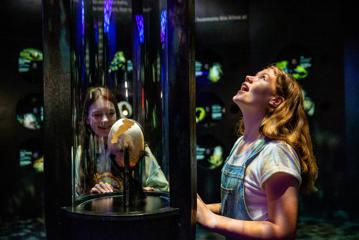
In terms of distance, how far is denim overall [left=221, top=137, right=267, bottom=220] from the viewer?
5.71 feet

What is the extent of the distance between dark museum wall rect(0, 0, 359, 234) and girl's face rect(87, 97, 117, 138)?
4165 millimetres

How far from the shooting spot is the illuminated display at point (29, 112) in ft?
18.2

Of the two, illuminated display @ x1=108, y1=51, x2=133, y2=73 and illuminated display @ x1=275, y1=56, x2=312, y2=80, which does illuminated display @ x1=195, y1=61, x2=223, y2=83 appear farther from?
illuminated display @ x1=108, y1=51, x2=133, y2=73

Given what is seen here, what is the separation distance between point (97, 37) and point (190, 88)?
360mm

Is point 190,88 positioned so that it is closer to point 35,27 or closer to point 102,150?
point 102,150

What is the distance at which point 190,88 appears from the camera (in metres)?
1.33

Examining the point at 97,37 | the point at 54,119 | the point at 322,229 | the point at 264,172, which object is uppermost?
the point at 97,37

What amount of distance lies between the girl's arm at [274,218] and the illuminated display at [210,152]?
13.3 ft

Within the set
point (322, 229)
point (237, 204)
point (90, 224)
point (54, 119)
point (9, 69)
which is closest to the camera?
point (90, 224)

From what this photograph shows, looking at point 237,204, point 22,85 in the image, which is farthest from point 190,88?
point 22,85

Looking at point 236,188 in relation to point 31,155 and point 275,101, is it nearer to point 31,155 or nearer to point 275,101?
point 275,101

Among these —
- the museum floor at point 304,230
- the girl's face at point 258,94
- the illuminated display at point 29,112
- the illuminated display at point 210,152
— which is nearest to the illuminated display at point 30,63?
the illuminated display at point 29,112

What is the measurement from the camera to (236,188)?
1.77 m

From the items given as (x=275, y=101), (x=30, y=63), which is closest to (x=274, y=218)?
(x=275, y=101)
